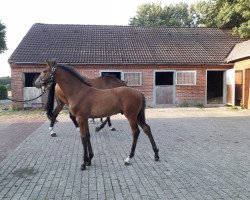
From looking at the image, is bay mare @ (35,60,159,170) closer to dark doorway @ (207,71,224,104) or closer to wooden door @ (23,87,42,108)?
wooden door @ (23,87,42,108)

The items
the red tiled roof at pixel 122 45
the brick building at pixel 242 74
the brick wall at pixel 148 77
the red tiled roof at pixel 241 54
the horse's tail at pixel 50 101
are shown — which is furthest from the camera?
the red tiled roof at pixel 122 45

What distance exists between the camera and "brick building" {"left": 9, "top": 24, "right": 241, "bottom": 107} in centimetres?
1947

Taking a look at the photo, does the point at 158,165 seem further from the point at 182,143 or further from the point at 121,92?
the point at 182,143

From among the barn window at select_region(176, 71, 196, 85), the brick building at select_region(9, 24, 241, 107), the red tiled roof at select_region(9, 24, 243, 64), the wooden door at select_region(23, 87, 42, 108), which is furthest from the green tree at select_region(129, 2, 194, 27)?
the wooden door at select_region(23, 87, 42, 108)

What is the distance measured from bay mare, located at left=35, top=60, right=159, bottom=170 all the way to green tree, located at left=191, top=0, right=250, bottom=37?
58.6 ft

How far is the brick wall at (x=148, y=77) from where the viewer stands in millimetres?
19219

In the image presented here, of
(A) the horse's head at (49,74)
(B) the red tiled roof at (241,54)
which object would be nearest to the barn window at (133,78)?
(B) the red tiled roof at (241,54)

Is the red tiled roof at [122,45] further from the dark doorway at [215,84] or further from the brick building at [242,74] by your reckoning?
the dark doorway at [215,84]

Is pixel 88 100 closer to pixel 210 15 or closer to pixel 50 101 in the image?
pixel 50 101

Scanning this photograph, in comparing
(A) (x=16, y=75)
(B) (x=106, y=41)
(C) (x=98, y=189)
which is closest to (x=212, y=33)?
(B) (x=106, y=41)

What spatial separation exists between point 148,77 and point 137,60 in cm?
130

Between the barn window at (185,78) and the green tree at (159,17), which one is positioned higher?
the green tree at (159,17)

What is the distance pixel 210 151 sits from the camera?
7855 millimetres

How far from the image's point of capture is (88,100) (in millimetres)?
6652
